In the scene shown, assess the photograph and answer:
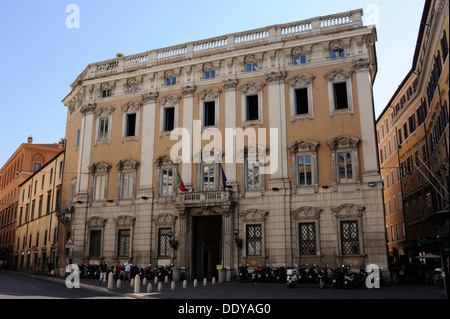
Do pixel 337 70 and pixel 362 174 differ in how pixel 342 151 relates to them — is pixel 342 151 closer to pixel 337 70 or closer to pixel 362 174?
pixel 362 174

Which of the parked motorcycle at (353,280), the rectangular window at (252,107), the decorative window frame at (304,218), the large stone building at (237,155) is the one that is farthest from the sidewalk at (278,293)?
the rectangular window at (252,107)

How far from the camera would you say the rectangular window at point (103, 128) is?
3459cm

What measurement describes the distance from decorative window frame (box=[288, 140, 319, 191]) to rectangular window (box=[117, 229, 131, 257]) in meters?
13.3

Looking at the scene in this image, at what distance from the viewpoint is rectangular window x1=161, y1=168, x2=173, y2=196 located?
3103 centimetres

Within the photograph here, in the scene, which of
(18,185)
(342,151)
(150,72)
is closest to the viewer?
(342,151)

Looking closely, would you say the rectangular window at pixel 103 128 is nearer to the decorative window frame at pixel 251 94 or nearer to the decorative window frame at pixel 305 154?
the decorative window frame at pixel 251 94

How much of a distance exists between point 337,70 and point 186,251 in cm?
1604

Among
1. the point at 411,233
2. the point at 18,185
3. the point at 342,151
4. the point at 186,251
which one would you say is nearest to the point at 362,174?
the point at 342,151

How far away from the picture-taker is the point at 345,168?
2691 cm

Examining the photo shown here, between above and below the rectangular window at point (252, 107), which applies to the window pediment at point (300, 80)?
above

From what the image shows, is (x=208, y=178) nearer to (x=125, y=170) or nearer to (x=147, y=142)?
(x=147, y=142)

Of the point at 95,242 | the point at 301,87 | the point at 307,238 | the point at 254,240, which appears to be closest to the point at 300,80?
the point at 301,87

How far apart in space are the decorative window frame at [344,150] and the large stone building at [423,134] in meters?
3.76

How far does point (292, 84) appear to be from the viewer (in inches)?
1156
